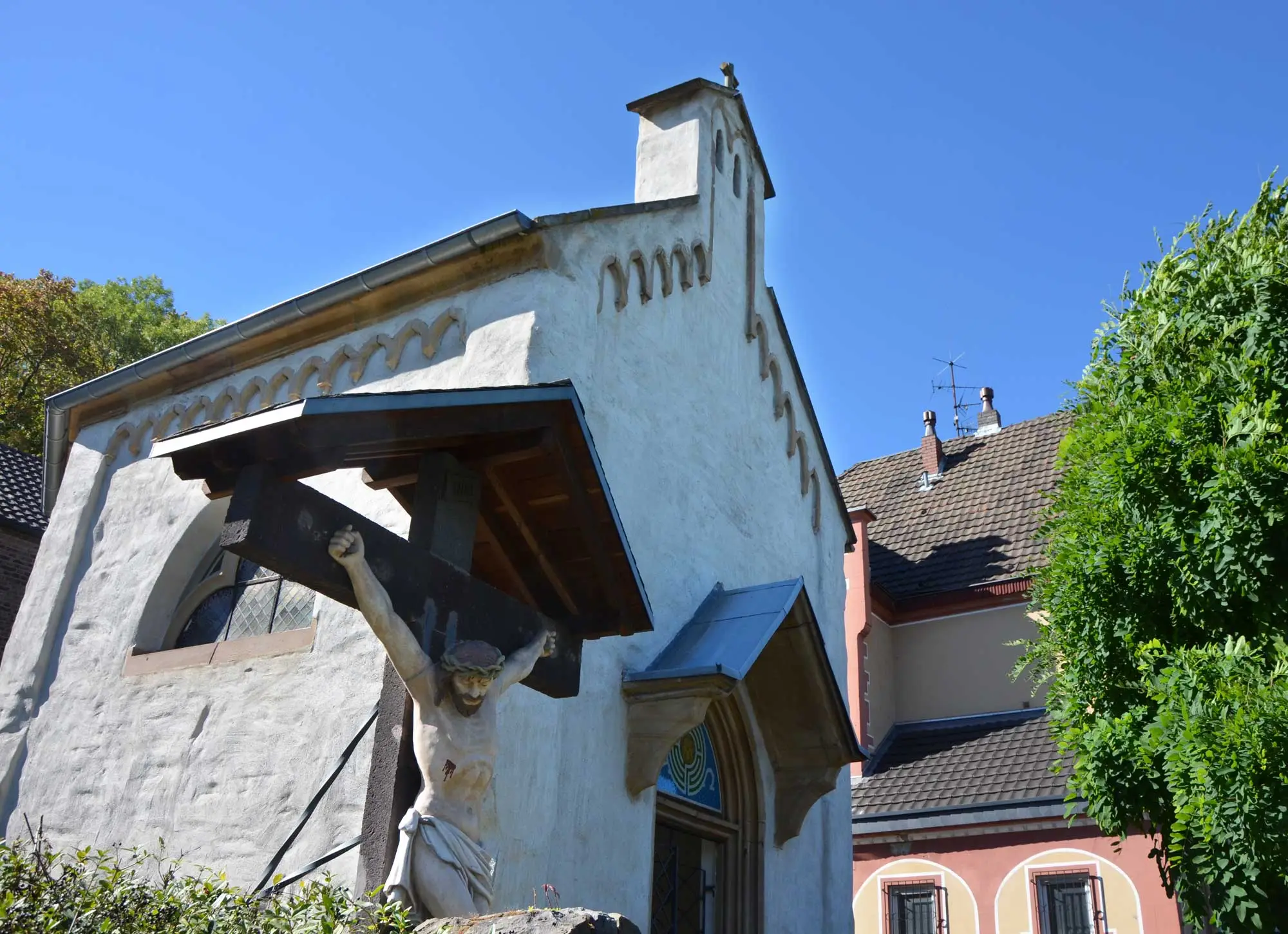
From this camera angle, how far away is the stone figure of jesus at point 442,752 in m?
4.67

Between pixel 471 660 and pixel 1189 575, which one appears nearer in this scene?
pixel 471 660

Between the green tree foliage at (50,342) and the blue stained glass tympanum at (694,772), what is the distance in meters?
18.4

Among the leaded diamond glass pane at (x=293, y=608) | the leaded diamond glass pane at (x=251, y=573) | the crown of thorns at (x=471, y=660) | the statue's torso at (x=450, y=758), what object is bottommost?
the statue's torso at (x=450, y=758)

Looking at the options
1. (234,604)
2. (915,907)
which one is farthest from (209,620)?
(915,907)

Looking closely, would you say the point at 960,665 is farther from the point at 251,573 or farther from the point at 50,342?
the point at 50,342

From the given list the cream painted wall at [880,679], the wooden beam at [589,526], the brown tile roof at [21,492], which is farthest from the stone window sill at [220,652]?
the cream painted wall at [880,679]

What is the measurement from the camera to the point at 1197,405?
30.8 ft

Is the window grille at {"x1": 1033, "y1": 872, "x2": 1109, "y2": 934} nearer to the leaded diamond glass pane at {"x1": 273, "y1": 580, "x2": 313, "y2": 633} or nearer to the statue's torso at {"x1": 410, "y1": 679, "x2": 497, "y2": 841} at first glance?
the leaded diamond glass pane at {"x1": 273, "y1": 580, "x2": 313, "y2": 633}

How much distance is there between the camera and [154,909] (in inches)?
160

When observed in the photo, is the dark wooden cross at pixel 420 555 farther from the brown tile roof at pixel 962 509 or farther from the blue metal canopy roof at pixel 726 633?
the brown tile roof at pixel 962 509

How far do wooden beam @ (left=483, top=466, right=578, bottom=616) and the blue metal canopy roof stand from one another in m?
3.47

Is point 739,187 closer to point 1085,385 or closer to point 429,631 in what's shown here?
point 1085,385

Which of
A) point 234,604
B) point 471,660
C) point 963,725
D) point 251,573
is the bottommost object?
point 471,660

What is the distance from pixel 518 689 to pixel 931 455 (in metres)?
15.4
